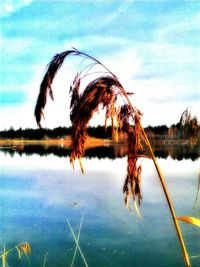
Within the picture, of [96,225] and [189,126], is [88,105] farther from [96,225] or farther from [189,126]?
[96,225]

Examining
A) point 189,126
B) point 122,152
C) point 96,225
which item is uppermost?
point 189,126

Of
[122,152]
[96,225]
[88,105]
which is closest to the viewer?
[88,105]

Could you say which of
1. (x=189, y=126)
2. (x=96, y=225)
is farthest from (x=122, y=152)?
(x=189, y=126)

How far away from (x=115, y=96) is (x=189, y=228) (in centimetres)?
613

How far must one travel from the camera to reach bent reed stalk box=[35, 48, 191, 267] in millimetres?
1056

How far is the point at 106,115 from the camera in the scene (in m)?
1.10

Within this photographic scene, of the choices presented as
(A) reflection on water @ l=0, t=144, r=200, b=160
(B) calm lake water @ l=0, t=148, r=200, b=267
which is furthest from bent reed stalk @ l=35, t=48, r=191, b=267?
(A) reflection on water @ l=0, t=144, r=200, b=160

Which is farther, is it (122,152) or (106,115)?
(122,152)

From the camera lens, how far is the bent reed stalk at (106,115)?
1.06m

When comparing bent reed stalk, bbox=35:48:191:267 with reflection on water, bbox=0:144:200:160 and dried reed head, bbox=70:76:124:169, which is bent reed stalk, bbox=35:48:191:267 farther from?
reflection on water, bbox=0:144:200:160

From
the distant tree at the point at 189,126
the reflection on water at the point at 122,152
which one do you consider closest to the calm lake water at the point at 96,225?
the distant tree at the point at 189,126

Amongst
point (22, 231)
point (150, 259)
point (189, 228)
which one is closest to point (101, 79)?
point (150, 259)

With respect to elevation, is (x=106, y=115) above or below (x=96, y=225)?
above

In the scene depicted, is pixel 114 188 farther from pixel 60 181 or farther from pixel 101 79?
pixel 101 79
